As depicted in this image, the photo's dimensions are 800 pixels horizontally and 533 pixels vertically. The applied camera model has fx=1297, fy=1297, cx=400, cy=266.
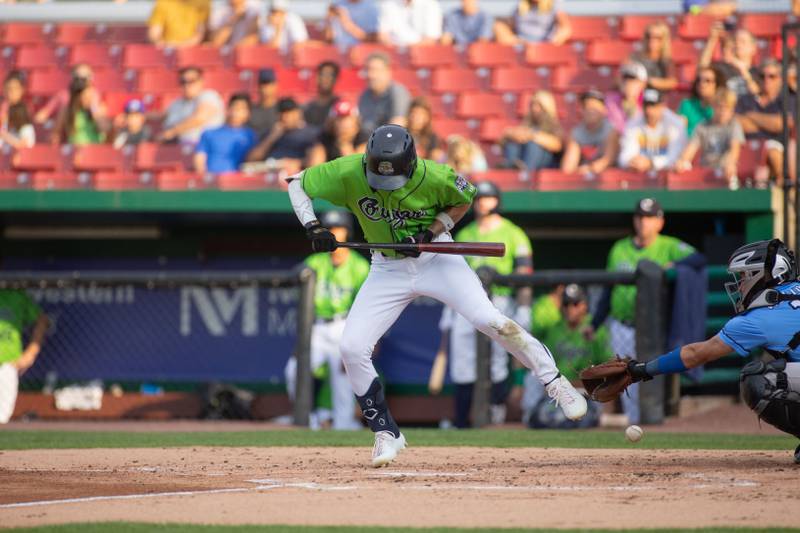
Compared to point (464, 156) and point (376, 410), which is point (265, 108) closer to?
point (464, 156)

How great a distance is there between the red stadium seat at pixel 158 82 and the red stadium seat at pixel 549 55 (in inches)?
140

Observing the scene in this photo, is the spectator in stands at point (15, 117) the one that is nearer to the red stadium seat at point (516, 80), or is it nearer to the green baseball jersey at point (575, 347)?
the red stadium seat at point (516, 80)

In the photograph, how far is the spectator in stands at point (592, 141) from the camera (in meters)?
11.0

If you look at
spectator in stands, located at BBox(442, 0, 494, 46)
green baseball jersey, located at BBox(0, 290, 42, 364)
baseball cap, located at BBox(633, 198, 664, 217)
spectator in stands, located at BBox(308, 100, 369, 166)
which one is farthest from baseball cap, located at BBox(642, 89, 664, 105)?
green baseball jersey, located at BBox(0, 290, 42, 364)

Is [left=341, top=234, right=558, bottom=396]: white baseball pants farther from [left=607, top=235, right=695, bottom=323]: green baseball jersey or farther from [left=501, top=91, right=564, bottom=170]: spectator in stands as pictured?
[left=501, top=91, right=564, bottom=170]: spectator in stands

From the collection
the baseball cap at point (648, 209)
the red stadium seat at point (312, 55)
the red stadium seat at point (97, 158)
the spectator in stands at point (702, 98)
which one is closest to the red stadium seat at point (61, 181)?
the red stadium seat at point (97, 158)

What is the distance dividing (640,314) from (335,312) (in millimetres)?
2480

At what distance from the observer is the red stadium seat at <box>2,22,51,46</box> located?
555 inches

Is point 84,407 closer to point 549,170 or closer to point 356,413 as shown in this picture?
point 356,413

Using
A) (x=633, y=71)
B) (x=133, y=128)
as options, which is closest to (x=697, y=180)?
(x=633, y=71)

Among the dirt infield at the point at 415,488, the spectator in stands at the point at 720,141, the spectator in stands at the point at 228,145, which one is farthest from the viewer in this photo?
the spectator in stands at the point at 228,145

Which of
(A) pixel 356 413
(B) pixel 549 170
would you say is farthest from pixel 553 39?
(A) pixel 356 413

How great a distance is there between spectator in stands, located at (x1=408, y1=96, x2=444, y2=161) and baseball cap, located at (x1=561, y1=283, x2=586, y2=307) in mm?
1701

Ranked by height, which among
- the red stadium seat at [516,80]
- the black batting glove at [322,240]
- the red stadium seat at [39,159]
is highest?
the red stadium seat at [516,80]
